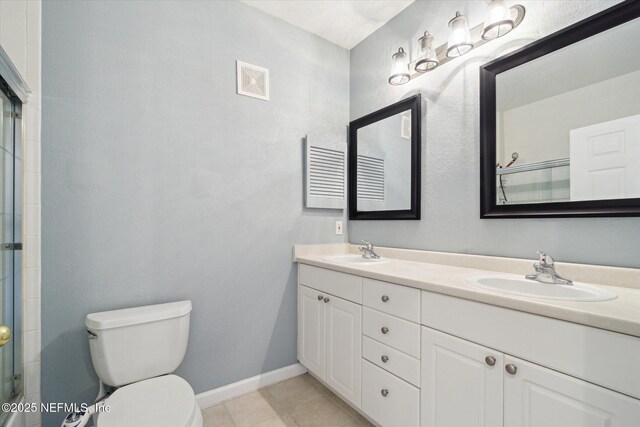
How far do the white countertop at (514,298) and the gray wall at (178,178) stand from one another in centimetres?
71

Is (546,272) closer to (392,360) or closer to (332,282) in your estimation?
(392,360)

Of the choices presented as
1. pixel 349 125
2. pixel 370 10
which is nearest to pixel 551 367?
pixel 349 125

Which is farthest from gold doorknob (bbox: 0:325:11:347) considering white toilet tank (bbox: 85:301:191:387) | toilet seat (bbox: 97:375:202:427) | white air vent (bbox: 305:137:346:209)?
white air vent (bbox: 305:137:346:209)

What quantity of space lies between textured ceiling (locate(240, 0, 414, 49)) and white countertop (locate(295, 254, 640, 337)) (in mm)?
1674

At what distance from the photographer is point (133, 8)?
4.98ft

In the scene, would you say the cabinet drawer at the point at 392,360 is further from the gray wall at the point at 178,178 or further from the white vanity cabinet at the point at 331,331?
the gray wall at the point at 178,178

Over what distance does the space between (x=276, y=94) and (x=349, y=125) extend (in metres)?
0.66

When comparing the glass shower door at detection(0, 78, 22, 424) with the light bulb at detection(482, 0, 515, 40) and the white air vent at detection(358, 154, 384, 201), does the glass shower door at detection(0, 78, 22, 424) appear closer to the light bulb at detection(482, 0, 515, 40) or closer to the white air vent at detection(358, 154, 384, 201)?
the white air vent at detection(358, 154, 384, 201)

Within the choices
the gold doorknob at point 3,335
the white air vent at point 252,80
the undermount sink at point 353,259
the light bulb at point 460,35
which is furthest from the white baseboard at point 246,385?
the light bulb at point 460,35

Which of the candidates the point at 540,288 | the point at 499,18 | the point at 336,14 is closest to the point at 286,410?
the point at 540,288

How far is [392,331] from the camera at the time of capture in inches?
51.7

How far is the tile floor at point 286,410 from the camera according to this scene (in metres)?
1.56

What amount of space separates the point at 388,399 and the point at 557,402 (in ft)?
2.30

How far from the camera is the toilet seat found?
97cm
